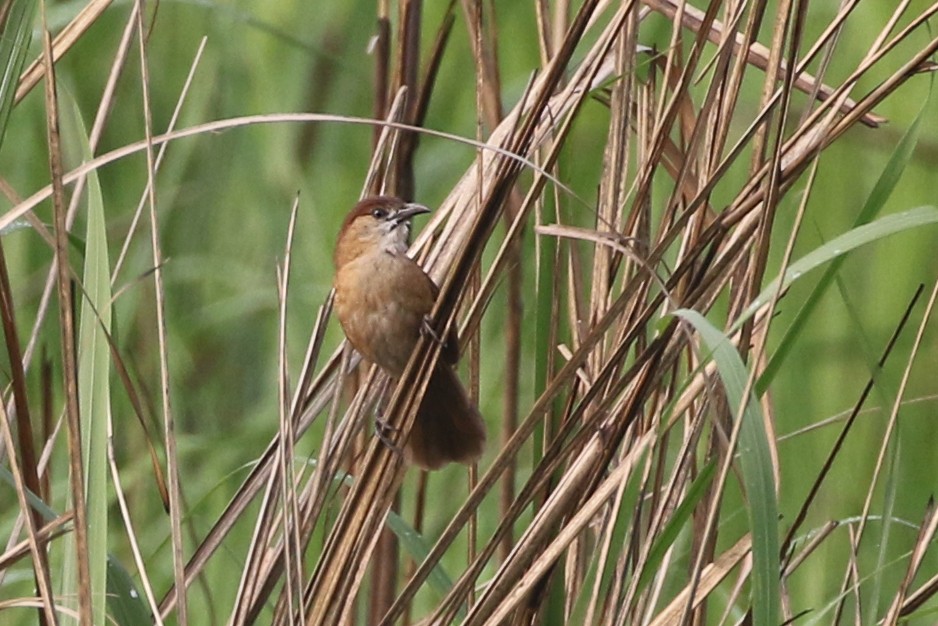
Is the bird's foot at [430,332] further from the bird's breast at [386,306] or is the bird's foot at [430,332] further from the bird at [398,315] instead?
the bird's breast at [386,306]

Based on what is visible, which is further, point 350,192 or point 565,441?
point 350,192

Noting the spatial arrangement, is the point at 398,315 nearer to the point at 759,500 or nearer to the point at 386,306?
the point at 386,306

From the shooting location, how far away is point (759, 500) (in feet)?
5.49

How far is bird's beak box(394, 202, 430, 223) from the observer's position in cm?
291

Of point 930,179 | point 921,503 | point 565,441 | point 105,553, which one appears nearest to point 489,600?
point 565,441

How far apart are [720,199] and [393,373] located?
1.45 m

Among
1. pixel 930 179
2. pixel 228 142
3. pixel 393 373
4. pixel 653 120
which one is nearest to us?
pixel 653 120

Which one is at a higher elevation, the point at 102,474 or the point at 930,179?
the point at 930,179

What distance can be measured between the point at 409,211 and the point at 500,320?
136 centimetres

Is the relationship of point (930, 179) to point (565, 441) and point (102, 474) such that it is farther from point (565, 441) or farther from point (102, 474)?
point (102, 474)

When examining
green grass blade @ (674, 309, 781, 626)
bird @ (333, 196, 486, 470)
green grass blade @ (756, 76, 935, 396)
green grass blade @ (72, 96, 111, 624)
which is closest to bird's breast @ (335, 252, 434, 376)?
bird @ (333, 196, 486, 470)

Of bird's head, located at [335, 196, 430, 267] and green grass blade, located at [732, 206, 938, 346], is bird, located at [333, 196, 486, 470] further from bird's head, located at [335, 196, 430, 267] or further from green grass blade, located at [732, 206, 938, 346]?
Answer: green grass blade, located at [732, 206, 938, 346]

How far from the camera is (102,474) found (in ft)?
6.27

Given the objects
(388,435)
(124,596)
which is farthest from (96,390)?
(388,435)
